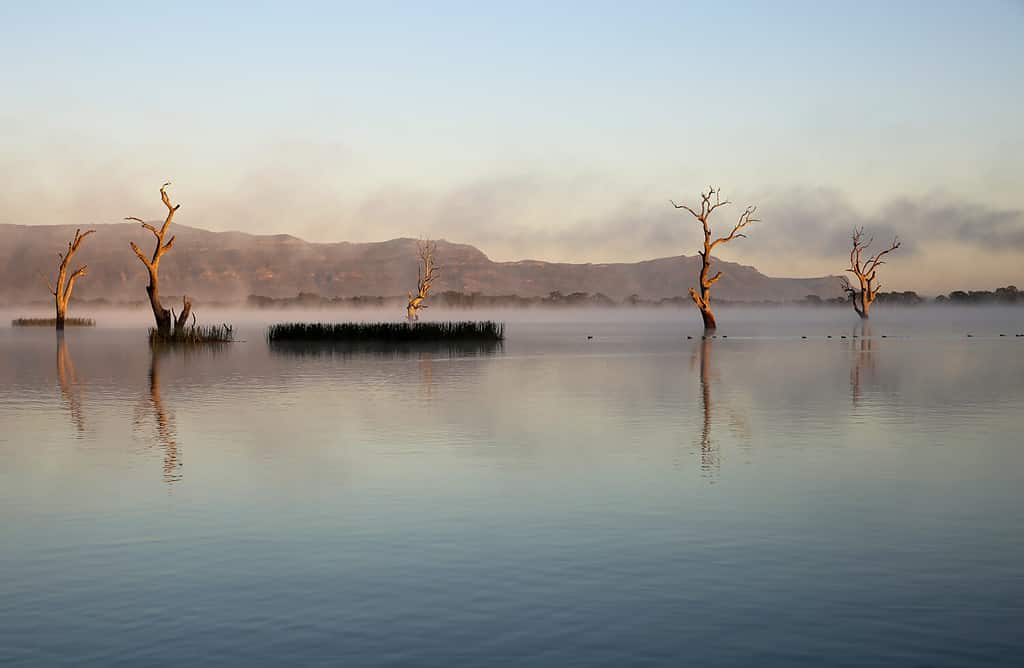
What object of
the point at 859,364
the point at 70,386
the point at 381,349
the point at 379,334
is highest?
the point at 379,334

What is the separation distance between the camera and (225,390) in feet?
116

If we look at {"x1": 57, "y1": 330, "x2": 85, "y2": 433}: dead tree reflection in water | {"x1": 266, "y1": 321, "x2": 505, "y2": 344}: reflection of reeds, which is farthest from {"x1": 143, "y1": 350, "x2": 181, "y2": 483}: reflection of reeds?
{"x1": 266, "y1": 321, "x2": 505, "y2": 344}: reflection of reeds

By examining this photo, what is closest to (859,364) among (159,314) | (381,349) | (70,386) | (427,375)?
(427,375)

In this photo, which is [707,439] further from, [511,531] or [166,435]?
[166,435]

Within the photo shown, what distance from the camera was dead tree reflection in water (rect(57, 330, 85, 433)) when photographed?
27789 mm

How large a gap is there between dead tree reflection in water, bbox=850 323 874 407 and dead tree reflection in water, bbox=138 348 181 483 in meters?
17.4

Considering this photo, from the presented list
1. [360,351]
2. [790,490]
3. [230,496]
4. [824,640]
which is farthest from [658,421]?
[360,351]

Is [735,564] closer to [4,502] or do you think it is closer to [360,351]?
[4,502]

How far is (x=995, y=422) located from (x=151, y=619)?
21891mm

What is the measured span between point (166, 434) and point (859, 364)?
32992 mm

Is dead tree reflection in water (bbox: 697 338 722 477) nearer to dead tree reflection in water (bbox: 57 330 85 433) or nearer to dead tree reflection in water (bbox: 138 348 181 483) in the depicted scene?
dead tree reflection in water (bbox: 138 348 181 483)

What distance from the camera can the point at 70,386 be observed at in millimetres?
37344

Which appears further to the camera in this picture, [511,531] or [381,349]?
[381,349]

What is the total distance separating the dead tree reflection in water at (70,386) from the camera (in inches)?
1094
